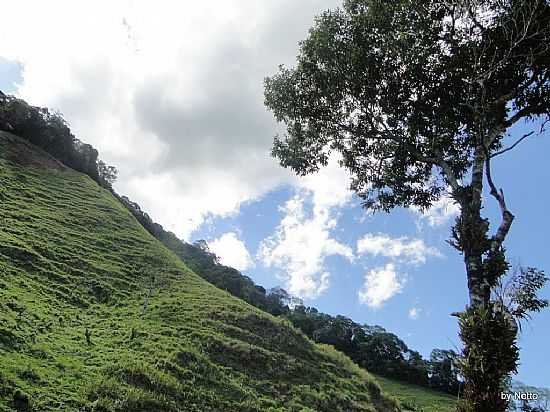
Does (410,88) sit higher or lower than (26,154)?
lower

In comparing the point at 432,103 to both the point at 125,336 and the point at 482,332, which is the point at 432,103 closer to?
the point at 482,332

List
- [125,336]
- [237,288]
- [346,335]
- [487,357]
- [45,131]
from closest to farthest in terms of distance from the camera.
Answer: [487,357], [125,336], [45,131], [237,288], [346,335]

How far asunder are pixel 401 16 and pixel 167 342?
26.3 meters

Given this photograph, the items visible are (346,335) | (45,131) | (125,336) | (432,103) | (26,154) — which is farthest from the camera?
(346,335)

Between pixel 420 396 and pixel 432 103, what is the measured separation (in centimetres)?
7836

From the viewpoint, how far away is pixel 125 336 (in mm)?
31781

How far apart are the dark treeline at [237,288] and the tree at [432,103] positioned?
243 feet

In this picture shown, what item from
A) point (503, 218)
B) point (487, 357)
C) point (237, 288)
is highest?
point (237, 288)

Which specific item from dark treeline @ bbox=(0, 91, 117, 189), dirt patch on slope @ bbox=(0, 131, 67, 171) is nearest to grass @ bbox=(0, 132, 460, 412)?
dirt patch on slope @ bbox=(0, 131, 67, 171)

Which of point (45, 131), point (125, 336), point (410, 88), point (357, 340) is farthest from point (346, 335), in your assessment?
point (410, 88)

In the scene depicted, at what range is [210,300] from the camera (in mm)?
44594

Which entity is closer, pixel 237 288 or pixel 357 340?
pixel 237 288

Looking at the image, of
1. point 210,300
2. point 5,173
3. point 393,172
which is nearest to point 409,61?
point 393,172

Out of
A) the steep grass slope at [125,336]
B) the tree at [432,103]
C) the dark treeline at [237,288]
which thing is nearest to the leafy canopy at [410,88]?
the tree at [432,103]
